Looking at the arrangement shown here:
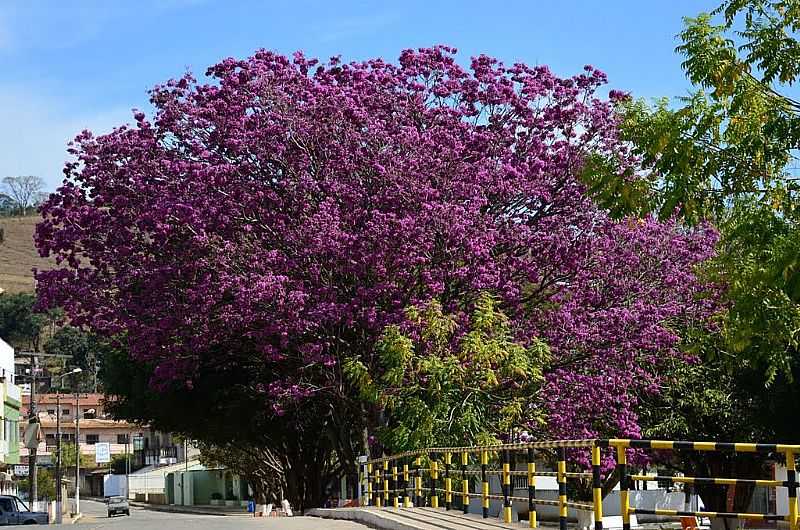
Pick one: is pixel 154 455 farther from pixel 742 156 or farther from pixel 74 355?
Result: pixel 742 156

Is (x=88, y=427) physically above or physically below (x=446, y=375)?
below

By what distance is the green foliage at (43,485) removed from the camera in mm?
99419

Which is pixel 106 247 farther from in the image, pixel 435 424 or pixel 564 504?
pixel 564 504

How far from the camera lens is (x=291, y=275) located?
28750 millimetres

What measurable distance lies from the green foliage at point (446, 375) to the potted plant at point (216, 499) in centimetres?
7240

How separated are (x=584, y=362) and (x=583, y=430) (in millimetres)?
1672

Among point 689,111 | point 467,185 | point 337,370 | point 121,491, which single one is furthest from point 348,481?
point 121,491

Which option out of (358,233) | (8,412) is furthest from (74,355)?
(358,233)

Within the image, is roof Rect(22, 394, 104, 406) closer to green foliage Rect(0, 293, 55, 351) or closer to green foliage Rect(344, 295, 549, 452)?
green foliage Rect(0, 293, 55, 351)

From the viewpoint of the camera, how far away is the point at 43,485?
332 feet

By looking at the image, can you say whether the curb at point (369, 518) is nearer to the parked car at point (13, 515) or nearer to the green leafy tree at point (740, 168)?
the green leafy tree at point (740, 168)

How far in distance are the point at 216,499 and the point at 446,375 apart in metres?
77.3

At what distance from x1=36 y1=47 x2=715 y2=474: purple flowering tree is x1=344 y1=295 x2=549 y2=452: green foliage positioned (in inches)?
45.7

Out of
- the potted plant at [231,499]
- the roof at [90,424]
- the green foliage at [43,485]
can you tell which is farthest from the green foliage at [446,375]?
the roof at [90,424]
